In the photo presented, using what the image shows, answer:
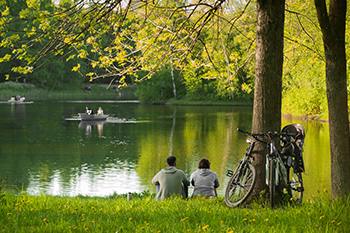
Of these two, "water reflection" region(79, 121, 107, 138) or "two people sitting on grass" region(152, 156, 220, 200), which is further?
"water reflection" region(79, 121, 107, 138)

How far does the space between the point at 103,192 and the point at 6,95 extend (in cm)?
7632

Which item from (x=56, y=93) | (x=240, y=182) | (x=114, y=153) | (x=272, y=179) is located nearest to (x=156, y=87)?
(x=56, y=93)

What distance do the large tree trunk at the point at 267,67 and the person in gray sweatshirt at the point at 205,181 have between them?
1.59 metres

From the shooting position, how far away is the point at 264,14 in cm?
791

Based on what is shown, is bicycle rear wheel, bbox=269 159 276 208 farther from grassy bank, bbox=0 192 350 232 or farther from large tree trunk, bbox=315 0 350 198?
large tree trunk, bbox=315 0 350 198

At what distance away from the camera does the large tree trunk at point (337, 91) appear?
309 inches

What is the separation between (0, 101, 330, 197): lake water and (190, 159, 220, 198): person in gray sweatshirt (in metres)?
3.02

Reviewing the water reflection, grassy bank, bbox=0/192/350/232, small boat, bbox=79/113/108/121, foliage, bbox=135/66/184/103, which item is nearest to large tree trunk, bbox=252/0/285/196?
grassy bank, bbox=0/192/350/232

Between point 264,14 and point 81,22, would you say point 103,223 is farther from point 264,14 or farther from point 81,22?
point 264,14

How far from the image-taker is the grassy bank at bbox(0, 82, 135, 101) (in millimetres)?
86175

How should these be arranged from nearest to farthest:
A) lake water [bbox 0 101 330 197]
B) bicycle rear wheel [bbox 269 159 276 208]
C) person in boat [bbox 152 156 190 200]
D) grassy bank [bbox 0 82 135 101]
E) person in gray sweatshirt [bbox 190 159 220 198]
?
bicycle rear wheel [bbox 269 159 276 208] < person in boat [bbox 152 156 190 200] < person in gray sweatshirt [bbox 190 159 220 198] < lake water [bbox 0 101 330 197] < grassy bank [bbox 0 82 135 101]

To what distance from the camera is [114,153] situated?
22047 millimetres

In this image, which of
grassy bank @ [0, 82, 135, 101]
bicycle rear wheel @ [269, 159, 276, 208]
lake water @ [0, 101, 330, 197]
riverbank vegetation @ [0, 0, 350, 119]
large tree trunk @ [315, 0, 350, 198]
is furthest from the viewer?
grassy bank @ [0, 82, 135, 101]

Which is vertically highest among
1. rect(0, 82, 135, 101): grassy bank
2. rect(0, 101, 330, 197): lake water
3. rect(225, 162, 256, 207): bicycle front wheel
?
rect(0, 82, 135, 101): grassy bank
